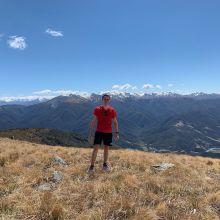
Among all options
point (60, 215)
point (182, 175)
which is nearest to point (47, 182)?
point (60, 215)

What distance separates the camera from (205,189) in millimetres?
11641

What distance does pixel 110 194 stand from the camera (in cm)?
1009

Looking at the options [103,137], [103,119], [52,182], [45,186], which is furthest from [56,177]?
[103,119]

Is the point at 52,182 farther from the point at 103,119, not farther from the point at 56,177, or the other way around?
the point at 103,119

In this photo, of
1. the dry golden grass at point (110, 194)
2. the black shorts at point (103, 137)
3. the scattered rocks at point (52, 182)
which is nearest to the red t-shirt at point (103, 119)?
the black shorts at point (103, 137)

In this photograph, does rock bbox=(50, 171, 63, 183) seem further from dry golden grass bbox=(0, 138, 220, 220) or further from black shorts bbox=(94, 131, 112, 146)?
black shorts bbox=(94, 131, 112, 146)

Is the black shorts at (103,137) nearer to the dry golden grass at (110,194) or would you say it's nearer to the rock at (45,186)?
the dry golden grass at (110,194)

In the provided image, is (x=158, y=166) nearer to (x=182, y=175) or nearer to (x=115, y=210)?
(x=182, y=175)

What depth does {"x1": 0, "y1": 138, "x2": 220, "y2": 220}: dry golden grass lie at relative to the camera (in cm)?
842

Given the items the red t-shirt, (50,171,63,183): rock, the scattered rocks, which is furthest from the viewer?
the red t-shirt

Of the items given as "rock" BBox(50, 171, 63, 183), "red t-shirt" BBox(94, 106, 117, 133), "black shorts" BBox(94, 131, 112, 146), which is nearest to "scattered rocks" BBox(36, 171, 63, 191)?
"rock" BBox(50, 171, 63, 183)

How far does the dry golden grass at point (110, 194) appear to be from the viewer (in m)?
8.42

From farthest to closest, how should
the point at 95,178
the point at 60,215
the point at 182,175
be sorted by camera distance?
1. the point at 182,175
2. the point at 95,178
3. the point at 60,215

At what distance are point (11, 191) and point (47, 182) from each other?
69.8 inches
